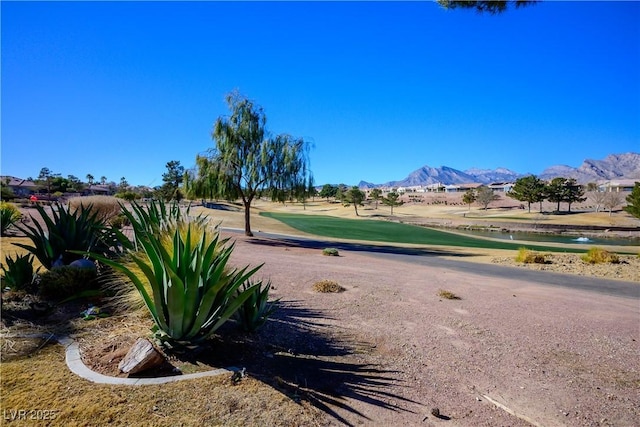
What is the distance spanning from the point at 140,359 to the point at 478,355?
4.16 metres

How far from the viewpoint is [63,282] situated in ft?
17.9

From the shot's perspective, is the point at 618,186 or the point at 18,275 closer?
the point at 18,275

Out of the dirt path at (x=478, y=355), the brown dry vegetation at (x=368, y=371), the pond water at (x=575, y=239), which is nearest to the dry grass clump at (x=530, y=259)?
the dirt path at (x=478, y=355)

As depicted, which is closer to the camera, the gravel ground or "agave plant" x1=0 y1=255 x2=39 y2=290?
"agave plant" x1=0 y1=255 x2=39 y2=290

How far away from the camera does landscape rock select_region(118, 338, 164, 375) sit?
132 inches

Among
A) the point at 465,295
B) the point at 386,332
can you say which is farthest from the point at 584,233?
the point at 386,332

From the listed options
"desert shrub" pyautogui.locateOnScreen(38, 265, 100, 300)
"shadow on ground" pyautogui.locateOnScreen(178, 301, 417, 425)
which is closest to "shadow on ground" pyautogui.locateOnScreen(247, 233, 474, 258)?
"desert shrub" pyautogui.locateOnScreen(38, 265, 100, 300)

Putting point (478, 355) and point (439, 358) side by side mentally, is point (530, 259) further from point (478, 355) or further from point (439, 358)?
point (439, 358)

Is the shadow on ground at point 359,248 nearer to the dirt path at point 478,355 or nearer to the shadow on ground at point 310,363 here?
the dirt path at point 478,355

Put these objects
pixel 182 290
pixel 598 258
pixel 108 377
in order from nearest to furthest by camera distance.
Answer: pixel 108 377 → pixel 182 290 → pixel 598 258

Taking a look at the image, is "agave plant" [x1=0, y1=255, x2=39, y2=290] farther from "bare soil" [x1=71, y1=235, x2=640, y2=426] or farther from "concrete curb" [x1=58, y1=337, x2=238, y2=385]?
"concrete curb" [x1=58, y1=337, x2=238, y2=385]

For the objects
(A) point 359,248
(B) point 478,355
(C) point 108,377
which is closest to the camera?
(C) point 108,377

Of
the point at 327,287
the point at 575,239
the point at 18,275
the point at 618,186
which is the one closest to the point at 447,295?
the point at 327,287

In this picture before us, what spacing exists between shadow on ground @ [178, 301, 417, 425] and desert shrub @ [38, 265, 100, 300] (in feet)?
8.77
